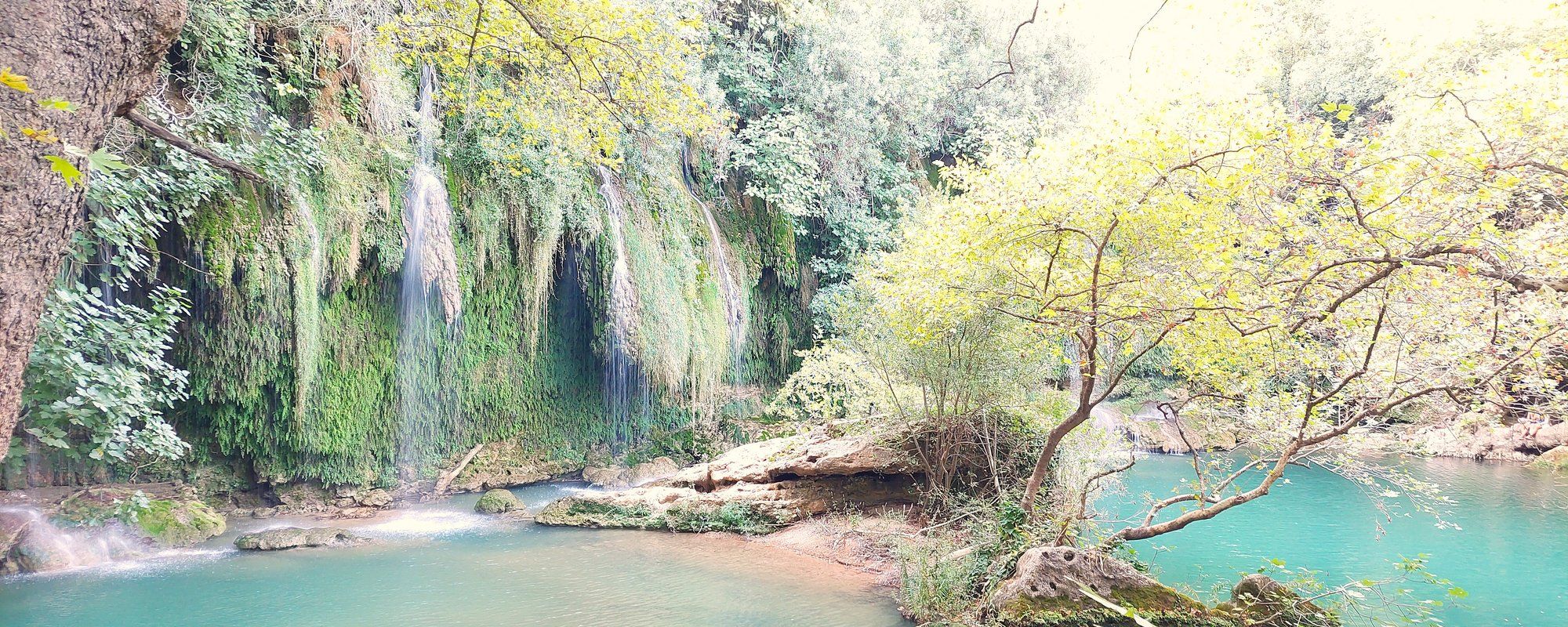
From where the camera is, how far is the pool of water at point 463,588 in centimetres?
640

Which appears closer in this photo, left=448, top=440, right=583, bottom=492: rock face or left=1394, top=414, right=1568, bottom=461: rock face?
left=448, top=440, right=583, bottom=492: rock face

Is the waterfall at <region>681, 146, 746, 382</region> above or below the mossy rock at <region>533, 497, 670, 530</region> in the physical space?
above

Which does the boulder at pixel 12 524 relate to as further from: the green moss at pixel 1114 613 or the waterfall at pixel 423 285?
the green moss at pixel 1114 613

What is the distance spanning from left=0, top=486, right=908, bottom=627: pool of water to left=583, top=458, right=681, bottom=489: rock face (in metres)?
3.98

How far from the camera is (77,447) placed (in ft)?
27.3

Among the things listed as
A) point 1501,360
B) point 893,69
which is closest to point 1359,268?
point 1501,360

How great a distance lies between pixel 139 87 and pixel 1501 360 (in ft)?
23.7

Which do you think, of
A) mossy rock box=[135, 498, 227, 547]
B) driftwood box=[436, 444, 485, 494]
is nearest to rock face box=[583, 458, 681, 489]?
driftwood box=[436, 444, 485, 494]

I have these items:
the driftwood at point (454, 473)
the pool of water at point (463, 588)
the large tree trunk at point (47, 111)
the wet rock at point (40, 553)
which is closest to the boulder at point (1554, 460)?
the pool of water at point (463, 588)

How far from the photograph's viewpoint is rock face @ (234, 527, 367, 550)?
8477mm

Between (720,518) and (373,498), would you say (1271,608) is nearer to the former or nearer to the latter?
(720,518)

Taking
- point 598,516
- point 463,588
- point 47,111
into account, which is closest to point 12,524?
point 463,588

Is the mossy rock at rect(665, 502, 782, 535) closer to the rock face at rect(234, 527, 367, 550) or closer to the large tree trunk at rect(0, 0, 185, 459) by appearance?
the rock face at rect(234, 527, 367, 550)

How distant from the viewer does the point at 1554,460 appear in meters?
15.6
